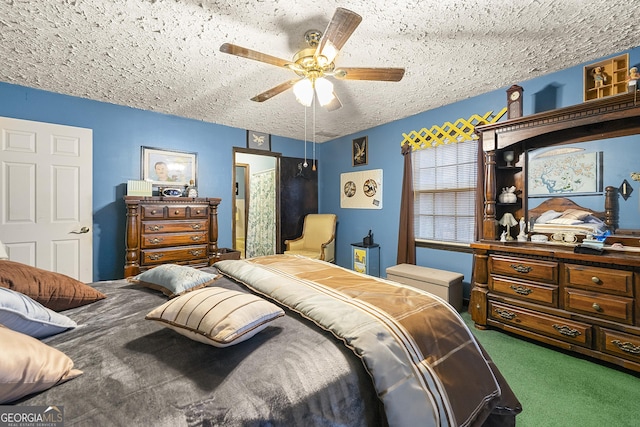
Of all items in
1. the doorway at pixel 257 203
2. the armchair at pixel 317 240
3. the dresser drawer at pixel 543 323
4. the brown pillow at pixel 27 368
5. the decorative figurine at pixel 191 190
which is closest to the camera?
the brown pillow at pixel 27 368

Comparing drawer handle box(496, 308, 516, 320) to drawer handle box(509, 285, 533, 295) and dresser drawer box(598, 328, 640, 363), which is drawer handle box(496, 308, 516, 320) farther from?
dresser drawer box(598, 328, 640, 363)

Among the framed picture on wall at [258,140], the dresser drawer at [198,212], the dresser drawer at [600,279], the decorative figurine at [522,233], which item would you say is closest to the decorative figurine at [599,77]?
the decorative figurine at [522,233]

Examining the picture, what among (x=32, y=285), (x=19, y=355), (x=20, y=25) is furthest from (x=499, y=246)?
Answer: (x=20, y=25)

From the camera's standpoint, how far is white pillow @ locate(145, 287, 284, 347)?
3.02 ft

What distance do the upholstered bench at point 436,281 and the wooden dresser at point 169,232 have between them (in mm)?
2439

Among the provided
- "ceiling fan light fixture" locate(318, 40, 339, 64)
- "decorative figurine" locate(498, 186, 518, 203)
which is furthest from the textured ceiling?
"decorative figurine" locate(498, 186, 518, 203)

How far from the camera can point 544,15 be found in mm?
1786

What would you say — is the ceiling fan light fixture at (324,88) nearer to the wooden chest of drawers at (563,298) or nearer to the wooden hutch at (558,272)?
the wooden hutch at (558,272)

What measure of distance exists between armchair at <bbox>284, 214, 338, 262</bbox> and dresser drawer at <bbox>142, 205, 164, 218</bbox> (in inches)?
76.3

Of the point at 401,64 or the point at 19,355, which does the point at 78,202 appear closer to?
the point at 19,355

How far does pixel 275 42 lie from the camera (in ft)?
6.79

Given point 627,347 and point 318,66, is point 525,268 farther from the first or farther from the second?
point 318,66

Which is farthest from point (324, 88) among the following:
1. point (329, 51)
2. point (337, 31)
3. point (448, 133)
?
point (448, 133)

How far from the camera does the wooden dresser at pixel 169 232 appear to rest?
2.99 meters
